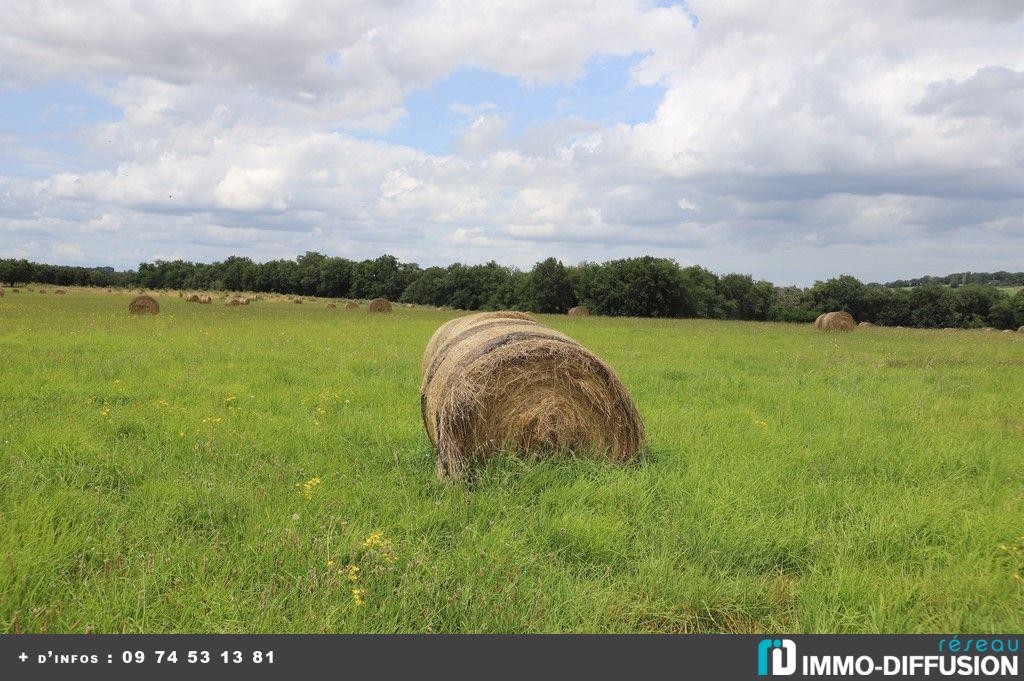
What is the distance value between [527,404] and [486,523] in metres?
1.70

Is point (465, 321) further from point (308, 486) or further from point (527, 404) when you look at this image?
point (308, 486)

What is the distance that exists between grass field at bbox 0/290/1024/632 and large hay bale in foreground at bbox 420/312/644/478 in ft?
1.00

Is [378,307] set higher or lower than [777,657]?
higher

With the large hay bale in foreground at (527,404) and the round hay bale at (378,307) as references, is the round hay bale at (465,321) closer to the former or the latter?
the large hay bale in foreground at (527,404)

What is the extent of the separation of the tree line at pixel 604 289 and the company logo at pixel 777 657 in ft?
201

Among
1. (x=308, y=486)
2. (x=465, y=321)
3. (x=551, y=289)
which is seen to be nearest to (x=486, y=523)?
(x=308, y=486)

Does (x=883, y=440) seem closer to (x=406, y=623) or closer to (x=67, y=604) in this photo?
(x=406, y=623)

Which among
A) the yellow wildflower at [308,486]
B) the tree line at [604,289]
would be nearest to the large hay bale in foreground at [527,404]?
the yellow wildflower at [308,486]

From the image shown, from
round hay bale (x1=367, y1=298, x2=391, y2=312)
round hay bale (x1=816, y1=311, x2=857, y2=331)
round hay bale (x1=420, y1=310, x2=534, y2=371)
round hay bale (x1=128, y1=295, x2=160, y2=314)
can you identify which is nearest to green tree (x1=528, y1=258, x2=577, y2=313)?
round hay bale (x1=367, y1=298, x2=391, y2=312)

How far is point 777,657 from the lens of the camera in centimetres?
356

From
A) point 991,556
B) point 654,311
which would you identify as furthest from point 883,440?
point 654,311

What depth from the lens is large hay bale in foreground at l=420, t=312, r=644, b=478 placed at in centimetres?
638

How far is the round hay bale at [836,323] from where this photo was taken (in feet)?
111

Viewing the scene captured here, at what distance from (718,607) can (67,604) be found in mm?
3912
